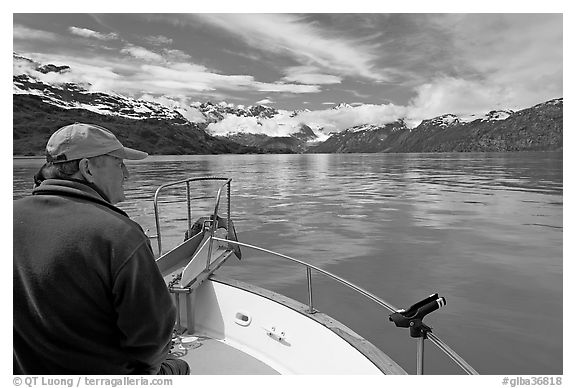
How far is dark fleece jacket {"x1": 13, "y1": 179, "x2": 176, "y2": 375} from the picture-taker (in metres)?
1.27

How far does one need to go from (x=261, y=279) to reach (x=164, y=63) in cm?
445

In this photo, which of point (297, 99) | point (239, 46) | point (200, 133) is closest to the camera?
point (239, 46)

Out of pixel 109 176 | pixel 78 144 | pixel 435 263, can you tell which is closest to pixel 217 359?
pixel 109 176

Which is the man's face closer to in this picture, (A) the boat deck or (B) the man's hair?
(B) the man's hair

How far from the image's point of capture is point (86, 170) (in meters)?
1.46

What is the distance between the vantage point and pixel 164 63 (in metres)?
8.66

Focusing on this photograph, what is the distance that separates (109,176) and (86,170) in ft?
0.24

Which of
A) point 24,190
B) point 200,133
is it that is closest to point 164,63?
point 24,190

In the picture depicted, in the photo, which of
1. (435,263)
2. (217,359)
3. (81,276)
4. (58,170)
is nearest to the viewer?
(81,276)

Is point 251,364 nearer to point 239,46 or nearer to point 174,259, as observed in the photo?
point 174,259

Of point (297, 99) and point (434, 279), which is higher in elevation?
point (297, 99)

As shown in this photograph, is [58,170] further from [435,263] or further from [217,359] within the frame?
[435,263]

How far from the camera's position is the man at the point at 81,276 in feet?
4.16

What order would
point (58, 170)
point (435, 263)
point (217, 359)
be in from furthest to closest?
point (435, 263)
point (217, 359)
point (58, 170)
